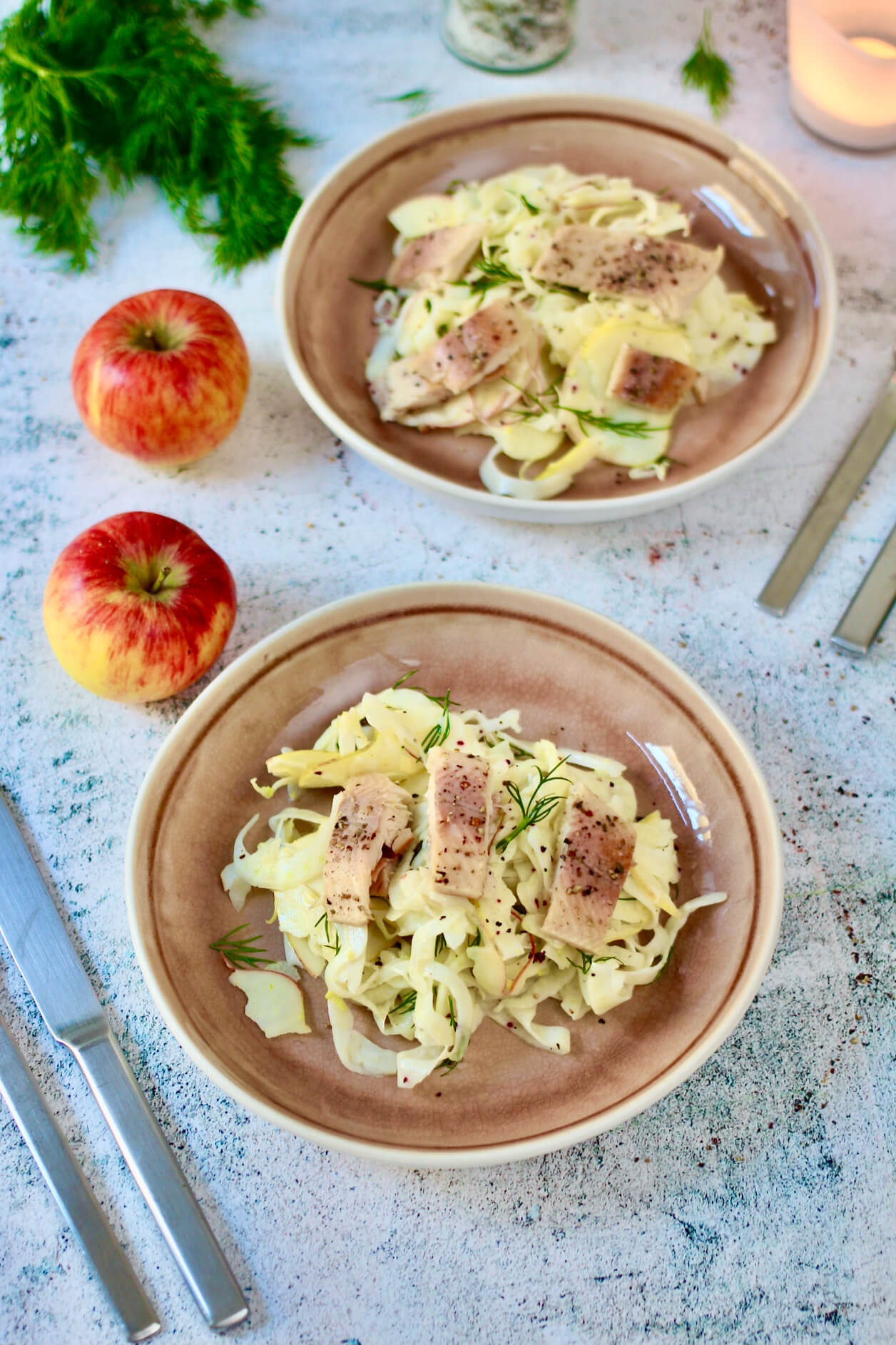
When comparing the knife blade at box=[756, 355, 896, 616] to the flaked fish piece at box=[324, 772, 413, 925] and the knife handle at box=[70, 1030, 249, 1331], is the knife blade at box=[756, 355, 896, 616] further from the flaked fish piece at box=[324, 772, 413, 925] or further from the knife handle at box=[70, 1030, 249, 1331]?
the knife handle at box=[70, 1030, 249, 1331]

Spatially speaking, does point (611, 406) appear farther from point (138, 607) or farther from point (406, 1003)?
point (406, 1003)

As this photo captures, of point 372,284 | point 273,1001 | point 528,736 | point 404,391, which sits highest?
point 372,284

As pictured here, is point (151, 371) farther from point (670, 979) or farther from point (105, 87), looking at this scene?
point (670, 979)

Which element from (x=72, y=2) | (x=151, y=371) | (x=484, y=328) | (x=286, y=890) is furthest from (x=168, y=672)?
(x=72, y=2)

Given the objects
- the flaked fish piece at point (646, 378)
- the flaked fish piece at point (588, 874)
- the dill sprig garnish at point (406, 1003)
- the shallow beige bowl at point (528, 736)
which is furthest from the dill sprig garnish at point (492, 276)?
the dill sprig garnish at point (406, 1003)

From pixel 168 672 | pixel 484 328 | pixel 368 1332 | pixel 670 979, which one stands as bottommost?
pixel 368 1332

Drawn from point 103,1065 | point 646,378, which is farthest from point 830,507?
point 103,1065
